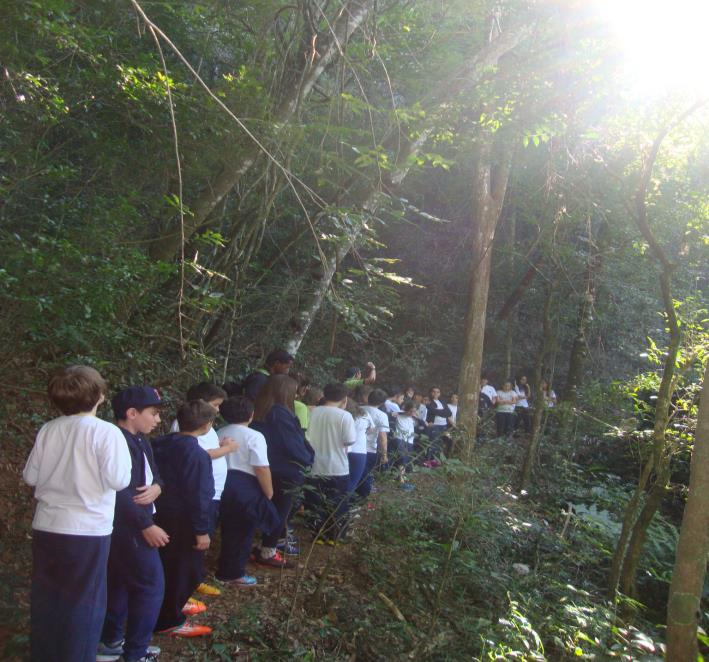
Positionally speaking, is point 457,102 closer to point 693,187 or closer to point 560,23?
point 560,23

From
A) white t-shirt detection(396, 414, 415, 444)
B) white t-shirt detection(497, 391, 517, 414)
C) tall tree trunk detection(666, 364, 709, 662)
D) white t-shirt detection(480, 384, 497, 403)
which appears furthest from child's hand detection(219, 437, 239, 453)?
white t-shirt detection(480, 384, 497, 403)

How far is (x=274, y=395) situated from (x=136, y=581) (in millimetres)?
2451

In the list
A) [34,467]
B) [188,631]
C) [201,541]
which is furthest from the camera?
[188,631]

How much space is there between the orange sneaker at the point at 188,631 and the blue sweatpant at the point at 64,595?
1132 millimetres

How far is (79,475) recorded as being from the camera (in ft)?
10.2

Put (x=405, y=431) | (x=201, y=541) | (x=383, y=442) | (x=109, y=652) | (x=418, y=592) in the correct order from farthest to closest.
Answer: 1. (x=405, y=431)
2. (x=383, y=442)
3. (x=418, y=592)
4. (x=201, y=541)
5. (x=109, y=652)

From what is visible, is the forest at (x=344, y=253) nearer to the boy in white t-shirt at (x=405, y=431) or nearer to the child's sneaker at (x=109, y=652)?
the child's sneaker at (x=109, y=652)

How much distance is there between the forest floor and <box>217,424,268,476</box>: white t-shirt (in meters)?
0.82

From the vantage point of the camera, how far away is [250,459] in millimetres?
4980

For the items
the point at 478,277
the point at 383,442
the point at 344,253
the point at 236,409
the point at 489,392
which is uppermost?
the point at 478,277

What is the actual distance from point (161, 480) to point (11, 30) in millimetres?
4059

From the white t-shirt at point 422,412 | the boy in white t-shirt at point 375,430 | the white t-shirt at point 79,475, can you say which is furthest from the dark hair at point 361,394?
the white t-shirt at point 79,475

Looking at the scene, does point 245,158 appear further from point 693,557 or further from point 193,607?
point 693,557

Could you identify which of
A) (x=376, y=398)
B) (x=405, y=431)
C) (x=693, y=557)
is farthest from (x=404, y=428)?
(x=693, y=557)
